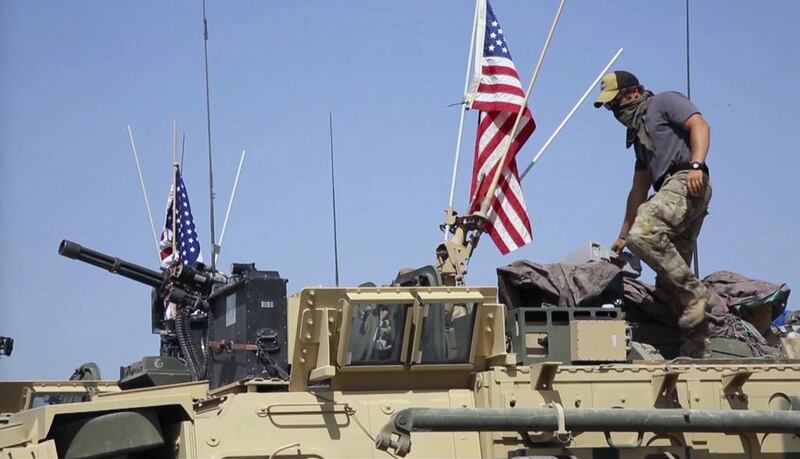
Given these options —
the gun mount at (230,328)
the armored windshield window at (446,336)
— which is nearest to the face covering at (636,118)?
the armored windshield window at (446,336)

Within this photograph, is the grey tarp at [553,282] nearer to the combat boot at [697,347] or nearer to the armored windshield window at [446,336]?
the combat boot at [697,347]

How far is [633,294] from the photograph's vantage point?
11734 mm

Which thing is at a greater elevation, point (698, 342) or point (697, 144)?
point (697, 144)

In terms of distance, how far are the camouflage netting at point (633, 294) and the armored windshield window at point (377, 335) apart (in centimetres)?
160

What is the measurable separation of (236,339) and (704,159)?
14.6 feet

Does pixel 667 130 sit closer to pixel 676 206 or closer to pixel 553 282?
pixel 676 206

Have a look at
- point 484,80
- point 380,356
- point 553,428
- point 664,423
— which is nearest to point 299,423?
point 380,356

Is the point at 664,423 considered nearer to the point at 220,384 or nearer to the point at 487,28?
the point at 220,384

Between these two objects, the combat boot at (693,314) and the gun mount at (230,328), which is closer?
the combat boot at (693,314)

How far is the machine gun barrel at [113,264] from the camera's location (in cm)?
1606

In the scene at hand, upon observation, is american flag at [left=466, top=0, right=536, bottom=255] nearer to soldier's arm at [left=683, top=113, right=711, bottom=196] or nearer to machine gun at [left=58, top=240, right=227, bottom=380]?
soldier's arm at [left=683, top=113, right=711, bottom=196]

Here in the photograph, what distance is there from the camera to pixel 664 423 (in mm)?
8930

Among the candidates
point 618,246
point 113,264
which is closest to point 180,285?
point 113,264

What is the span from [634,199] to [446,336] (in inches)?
123
